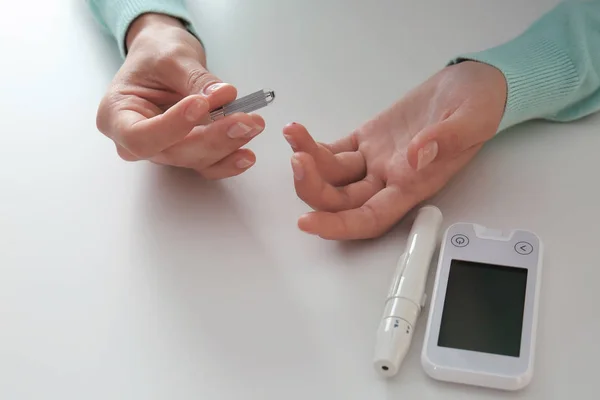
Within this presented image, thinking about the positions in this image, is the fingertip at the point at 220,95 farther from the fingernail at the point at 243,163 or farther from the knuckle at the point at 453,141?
the knuckle at the point at 453,141

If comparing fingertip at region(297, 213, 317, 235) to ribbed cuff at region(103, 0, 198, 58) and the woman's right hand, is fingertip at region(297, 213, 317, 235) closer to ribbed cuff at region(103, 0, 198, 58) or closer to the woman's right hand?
the woman's right hand

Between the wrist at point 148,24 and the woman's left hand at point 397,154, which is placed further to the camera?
the wrist at point 148,24

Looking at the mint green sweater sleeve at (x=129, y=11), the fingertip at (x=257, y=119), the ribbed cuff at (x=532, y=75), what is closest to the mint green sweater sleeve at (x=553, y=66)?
the ribbed cuff at (x=532, y=75)

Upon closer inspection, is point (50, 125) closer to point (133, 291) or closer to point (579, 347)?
point (133, 291)

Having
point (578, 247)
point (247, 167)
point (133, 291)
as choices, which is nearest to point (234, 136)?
point (247, 167)

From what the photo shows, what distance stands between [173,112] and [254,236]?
0.12 metres

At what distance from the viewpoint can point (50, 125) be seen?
75 cm

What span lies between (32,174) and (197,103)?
0.70ft

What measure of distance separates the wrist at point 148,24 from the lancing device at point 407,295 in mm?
365

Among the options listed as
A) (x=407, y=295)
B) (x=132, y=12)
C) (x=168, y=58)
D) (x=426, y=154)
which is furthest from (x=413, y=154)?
(x=132, y=12)

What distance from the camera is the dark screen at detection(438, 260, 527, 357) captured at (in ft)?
1.59

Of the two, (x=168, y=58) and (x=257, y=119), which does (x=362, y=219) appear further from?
(x=168, y=58)

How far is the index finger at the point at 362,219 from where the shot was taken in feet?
1.88

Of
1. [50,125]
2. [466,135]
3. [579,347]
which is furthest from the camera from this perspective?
[50,125]
